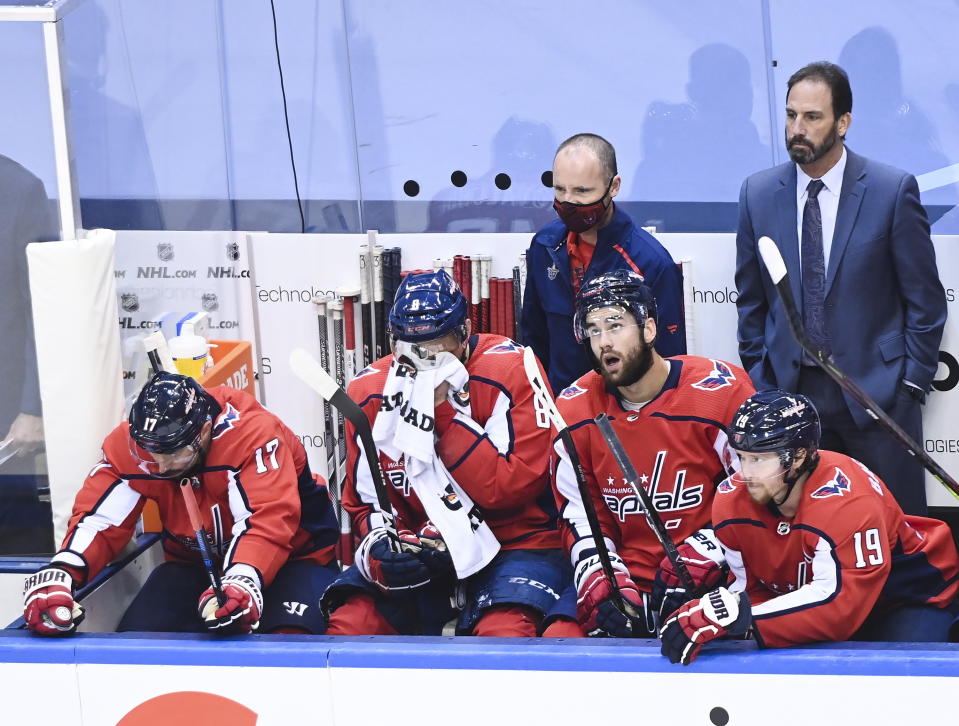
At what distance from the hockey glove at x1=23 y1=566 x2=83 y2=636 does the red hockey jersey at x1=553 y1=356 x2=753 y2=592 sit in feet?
3.43

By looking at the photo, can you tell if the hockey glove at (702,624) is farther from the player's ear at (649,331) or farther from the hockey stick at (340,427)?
the hockey stick at (340,427)

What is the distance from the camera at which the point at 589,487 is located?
257 cm

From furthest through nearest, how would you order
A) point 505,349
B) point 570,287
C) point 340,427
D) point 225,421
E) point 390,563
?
point 340,427
point 570,287
point 505,349
point 225,421
point 390,563

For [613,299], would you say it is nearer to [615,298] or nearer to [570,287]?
[615,298]

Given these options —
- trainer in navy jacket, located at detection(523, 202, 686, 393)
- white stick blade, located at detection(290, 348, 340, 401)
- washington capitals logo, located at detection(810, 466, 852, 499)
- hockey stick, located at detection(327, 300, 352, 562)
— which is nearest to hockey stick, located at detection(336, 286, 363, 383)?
hockey stick, located at detection(327, 300, 352, 562)

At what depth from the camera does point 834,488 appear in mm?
2162

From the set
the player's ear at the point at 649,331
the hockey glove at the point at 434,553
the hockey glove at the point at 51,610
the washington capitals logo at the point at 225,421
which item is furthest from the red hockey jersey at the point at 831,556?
the hockey glove at the point at 51,610

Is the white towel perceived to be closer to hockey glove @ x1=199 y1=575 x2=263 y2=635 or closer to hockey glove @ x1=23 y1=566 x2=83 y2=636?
hockey glove @ x1=199 y1=575 x2=263 y2=635

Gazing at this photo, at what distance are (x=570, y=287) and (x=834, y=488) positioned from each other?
110 centimetres

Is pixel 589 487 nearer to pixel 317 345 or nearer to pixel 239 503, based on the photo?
pixel 239 503

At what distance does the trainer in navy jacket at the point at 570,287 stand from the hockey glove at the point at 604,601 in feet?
2.30

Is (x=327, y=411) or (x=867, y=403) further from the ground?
(x=867, y=403)

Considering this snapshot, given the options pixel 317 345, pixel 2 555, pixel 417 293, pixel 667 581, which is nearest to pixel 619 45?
pixel 317 345

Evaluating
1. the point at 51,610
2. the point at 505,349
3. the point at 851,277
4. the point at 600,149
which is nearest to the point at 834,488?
the point at 505,349
